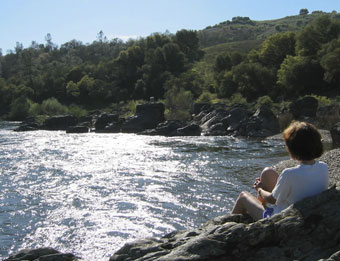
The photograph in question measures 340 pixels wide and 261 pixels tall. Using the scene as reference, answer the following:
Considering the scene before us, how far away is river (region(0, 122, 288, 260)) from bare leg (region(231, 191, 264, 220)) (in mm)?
5257

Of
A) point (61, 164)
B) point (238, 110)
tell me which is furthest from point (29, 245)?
point (238, 110)

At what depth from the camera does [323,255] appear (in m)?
5.79

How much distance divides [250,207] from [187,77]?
9069cm

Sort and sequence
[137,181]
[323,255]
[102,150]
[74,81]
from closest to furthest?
[323,255] < [137,181] < [102,150] < [74,81]

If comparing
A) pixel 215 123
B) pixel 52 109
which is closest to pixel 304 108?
pixel 215 123

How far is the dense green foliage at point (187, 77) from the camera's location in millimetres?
69312

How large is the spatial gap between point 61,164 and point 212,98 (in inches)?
2446

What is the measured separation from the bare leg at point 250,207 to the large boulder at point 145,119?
49.0m

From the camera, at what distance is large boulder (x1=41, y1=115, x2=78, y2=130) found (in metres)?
64.8

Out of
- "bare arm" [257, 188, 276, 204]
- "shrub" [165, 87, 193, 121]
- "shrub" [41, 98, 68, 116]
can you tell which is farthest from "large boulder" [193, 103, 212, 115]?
"bare arm" [257, 188, 276, 204]

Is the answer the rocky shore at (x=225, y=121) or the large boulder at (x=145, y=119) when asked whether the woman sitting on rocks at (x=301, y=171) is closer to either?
the rocky shore at (x=225, y=121)

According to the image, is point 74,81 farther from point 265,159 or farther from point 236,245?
point 236,245

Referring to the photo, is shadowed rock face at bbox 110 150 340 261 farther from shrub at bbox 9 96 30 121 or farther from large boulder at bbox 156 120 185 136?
shrub at bbox 9 96 30 121

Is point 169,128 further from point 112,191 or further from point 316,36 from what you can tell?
point 316,36
